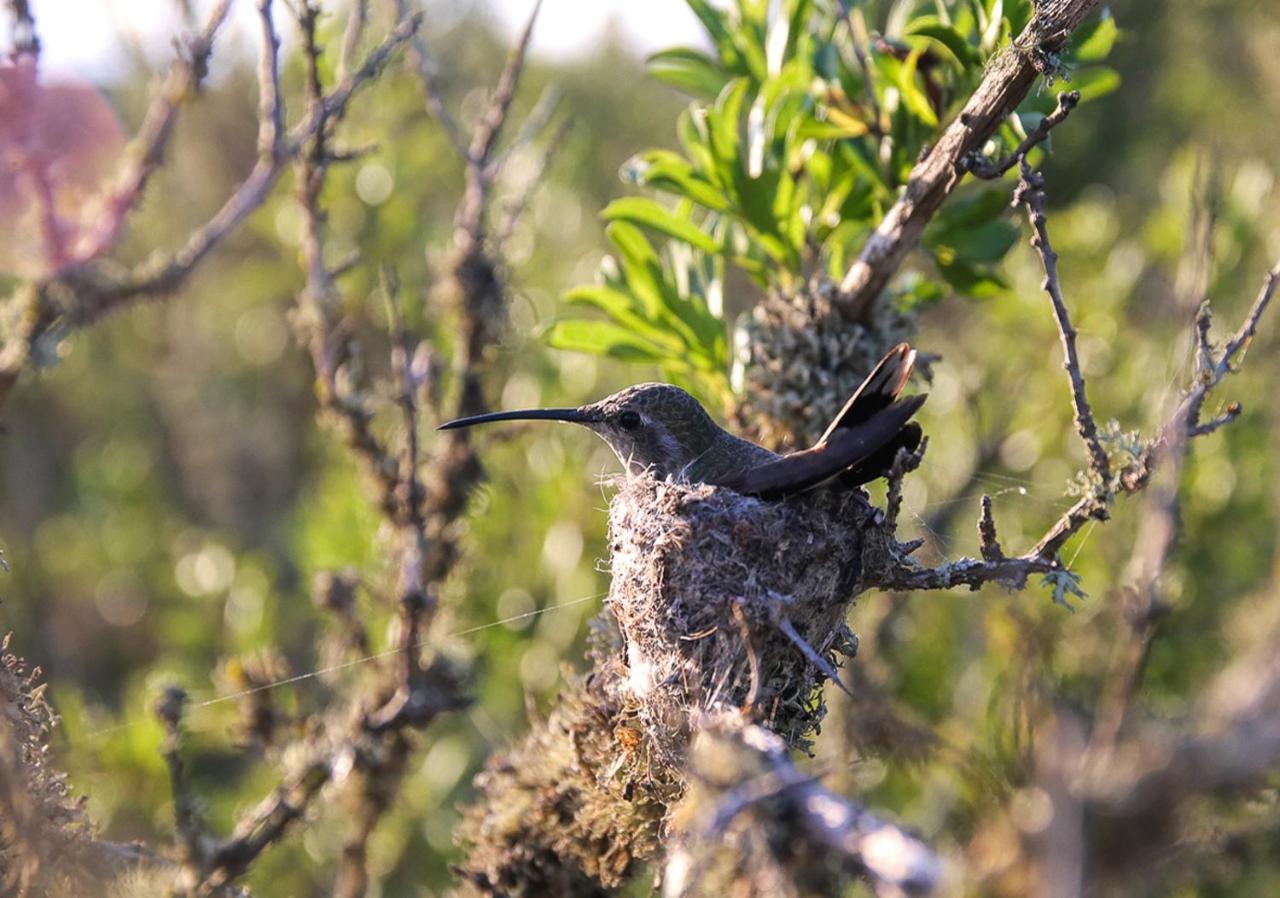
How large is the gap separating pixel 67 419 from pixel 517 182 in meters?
8.39

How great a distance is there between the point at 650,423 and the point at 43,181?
4.89 feet

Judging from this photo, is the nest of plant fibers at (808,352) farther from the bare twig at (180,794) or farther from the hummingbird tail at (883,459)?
the bare twig at (180,794)

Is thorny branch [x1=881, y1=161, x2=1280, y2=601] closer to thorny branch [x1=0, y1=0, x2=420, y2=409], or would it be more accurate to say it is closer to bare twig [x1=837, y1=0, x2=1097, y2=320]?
bare twig [x1=837, y1=0, x2=1097, y2=320]

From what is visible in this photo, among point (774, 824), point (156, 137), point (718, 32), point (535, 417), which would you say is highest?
point (718, 32)

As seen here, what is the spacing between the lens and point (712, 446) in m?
2.89

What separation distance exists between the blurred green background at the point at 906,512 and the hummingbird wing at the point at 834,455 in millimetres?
376

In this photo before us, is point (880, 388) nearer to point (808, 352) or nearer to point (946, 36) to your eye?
point (808, 352)

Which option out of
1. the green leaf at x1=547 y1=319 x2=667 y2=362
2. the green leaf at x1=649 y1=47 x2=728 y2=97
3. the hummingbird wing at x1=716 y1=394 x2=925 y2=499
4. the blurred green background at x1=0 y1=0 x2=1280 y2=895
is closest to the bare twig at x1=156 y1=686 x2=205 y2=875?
the blurred green background at x1=0 y1=0 x2=1280 y2=895

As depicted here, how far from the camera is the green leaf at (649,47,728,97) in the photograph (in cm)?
288

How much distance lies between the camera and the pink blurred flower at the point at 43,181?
260cm

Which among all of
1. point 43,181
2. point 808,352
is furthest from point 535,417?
point 43,181

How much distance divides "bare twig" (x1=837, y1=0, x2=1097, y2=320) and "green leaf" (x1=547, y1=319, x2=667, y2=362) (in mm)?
504

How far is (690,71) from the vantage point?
2900mm

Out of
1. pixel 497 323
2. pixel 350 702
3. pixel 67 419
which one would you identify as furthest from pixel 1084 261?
pixel 67 419
